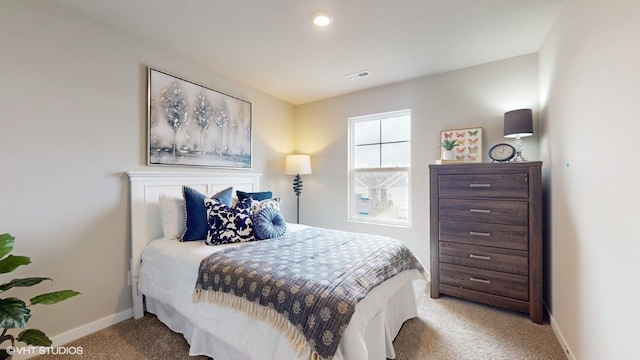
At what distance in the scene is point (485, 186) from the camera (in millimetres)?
2297

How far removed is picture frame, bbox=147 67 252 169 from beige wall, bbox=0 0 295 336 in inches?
3.9

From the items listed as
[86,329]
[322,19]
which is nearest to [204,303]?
[86,329]

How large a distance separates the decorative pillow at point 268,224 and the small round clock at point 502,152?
2.21 m

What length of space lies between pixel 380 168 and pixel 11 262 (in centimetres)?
325

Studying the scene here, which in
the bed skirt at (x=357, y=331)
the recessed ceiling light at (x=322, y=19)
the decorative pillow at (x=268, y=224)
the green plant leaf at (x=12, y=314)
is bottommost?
the bed skirt at (x=357, y=331)

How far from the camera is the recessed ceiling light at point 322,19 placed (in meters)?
1.89

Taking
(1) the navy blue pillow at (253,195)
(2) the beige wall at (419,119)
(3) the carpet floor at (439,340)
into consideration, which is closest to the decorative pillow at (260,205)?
(1) the navy blue pillow at (253,195)

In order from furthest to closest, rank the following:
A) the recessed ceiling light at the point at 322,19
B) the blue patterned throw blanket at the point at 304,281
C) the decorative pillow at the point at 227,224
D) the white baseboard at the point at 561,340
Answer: the decorative pillow at the point at 227,224 < the recessed ceiling light at the point at 322,19 < the white baseboard at the point at 561,340 < the blue patterned throw blanket at the point at 304,281

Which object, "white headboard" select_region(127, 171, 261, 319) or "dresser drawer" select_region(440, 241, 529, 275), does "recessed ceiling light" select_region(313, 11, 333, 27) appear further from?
"dresser drawer" select_region(440, 241, 529, 275)

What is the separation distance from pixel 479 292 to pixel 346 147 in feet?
7.40

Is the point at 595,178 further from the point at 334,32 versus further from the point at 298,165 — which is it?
the point at 298,165

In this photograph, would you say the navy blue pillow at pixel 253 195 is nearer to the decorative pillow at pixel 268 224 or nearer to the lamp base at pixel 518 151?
the decorative pillow at pixel 268 224

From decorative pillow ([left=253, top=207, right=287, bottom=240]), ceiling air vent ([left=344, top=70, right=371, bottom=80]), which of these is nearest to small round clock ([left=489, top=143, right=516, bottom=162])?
ceiling air vent ([left=344, top=70, right=371, bottom=80])

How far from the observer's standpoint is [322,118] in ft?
12.6
